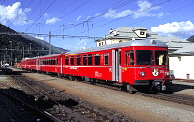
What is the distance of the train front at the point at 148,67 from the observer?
43.7 feet

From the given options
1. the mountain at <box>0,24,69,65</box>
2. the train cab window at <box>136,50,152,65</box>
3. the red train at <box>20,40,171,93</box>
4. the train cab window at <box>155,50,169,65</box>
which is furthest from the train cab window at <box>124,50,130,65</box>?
the mountain at <box>0,24,69,65</box>

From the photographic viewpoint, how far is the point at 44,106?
10625 millimetres

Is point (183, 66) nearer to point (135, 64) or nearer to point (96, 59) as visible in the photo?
point (96, 59)

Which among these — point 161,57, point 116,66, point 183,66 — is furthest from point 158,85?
point 183,66

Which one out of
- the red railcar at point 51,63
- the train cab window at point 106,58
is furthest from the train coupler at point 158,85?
the red railcar at point 51,63

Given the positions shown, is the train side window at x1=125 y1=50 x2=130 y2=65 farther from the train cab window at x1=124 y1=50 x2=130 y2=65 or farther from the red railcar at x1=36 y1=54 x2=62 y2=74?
the red railcar at x1=36 y1=54 x2=62 y2=74

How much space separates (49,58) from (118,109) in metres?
24.8

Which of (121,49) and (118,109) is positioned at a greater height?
(121,49)

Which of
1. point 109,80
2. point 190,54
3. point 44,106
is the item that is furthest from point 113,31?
point 44,106

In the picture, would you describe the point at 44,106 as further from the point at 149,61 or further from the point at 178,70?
the point at 178,70

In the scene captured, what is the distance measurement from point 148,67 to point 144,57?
Result: 620mm

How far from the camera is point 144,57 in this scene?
13609 mm

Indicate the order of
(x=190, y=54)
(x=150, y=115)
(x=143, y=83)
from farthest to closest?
(x=190, y=54) → (x=143, y=83) → (x=150, y=115)

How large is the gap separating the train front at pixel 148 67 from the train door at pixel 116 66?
1321mm
